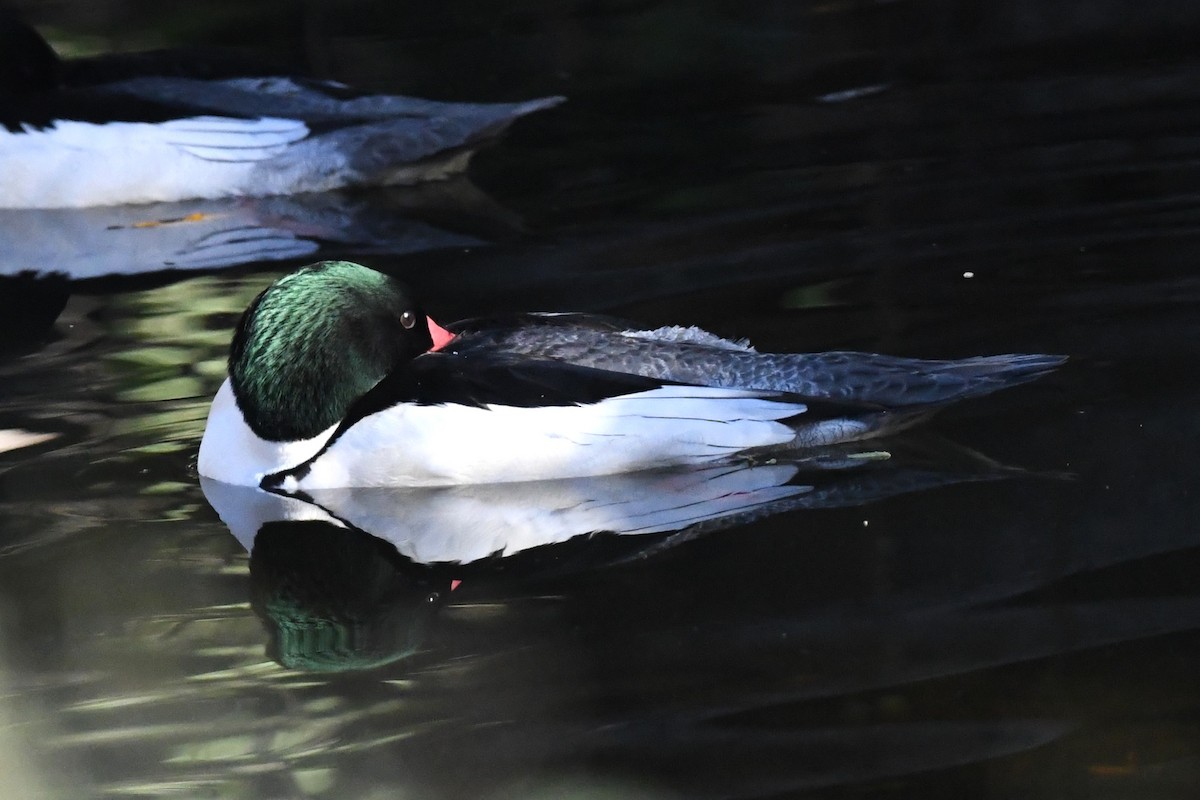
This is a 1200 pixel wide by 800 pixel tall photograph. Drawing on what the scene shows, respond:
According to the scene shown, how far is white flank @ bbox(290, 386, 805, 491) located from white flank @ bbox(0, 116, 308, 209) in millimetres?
4591

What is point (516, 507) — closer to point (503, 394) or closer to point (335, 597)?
point (503, 394)

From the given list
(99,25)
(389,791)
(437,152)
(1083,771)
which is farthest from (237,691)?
(99,25)

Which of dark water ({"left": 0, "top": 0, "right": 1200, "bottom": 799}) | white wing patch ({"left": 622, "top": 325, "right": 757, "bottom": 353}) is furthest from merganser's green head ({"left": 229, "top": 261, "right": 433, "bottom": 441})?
white wing patch ({"left": 622, "top": 325, "right": 757, "bottom": 353})

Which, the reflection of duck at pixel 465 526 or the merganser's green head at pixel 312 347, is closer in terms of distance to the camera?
the reflection of duck at pixel 465 526

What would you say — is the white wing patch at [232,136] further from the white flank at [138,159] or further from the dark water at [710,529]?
the dark water at [710,529]

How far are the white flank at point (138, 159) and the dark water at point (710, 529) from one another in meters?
0.25

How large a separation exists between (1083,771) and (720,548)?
157 centimetres

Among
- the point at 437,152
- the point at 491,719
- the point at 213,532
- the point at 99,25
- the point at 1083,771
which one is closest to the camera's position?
the point at 1083,771

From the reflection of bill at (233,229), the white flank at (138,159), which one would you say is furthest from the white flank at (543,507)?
the white flank at (138,159)

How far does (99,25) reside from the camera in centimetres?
1362

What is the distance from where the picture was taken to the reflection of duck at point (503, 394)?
18.9 ft

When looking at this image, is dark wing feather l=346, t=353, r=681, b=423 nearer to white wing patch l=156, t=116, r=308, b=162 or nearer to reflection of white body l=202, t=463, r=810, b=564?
reflection of white body l=202, t=463, r=810, b=564

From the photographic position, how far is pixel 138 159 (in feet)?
33.6

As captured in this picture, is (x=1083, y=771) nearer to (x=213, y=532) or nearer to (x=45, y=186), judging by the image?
(x=213, y=532)
